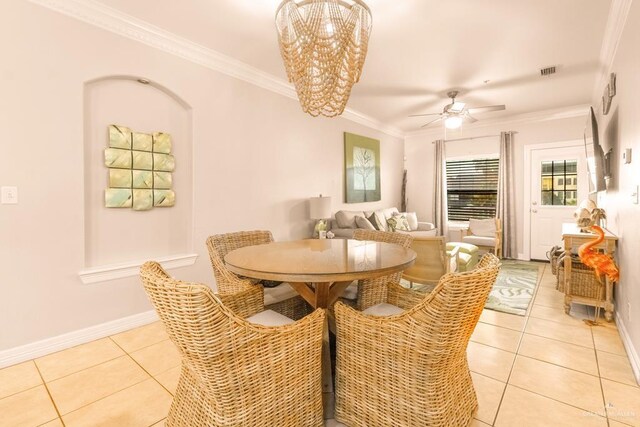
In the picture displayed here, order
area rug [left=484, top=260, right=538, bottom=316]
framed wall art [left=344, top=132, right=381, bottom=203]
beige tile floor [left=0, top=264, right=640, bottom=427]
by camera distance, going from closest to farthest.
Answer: beige tile floor [left=0, top=264, right=640, bottom=427]
area rug [left=484, top=260, right=538, bottom=316]
framed wall art [left=344, top=132, right=381, bottom=203]

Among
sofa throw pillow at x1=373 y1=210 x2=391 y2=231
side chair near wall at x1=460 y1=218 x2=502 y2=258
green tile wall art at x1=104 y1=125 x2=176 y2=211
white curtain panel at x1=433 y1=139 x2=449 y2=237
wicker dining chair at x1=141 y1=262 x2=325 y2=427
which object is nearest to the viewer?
wicker dining chair at x1=141 y1=262 x2=325 y2=427

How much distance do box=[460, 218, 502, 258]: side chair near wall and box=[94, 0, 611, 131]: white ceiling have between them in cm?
223

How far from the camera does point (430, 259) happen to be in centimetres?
324

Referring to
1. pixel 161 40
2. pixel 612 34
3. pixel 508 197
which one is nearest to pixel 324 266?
pixel 161 40

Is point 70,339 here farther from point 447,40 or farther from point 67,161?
point 447,40

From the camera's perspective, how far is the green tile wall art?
2650 mm

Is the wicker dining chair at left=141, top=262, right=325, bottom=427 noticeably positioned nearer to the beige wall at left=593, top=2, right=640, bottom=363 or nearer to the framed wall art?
the beige wall at left=593, top=2, right=640, bottom=363

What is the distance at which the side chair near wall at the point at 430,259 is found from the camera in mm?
3147

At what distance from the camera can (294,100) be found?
4.27 meters

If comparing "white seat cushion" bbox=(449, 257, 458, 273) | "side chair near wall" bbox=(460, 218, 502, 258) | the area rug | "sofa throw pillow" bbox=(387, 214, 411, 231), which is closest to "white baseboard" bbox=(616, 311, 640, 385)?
the area rug

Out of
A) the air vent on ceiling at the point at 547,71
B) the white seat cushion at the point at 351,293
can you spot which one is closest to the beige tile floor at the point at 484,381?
the white seat cushion at the point at 351,293

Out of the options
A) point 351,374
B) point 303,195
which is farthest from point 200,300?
point 303,195

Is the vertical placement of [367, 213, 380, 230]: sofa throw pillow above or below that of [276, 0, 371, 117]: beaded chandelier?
below

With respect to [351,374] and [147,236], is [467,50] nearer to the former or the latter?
[351,374]
